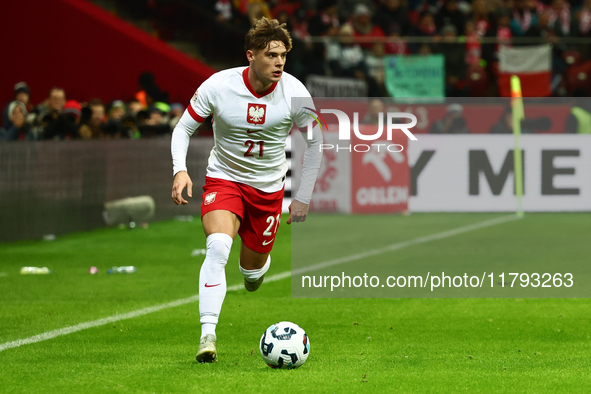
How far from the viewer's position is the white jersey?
629 centimetres

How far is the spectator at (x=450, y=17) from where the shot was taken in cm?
2241

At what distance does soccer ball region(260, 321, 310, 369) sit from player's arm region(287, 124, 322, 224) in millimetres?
1120

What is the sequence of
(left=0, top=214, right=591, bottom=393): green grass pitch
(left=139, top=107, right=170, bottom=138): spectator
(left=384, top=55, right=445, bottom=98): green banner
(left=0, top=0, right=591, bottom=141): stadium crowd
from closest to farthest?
(left=0, top=214, right=591, bottom=393): green grass pitch
(left=0, top=0, right=591, bottom=141): stadium crowd
(left=139, top=107, right=170, bottom=138): spectator
(left=384, top=55, right=445, bottom=98): green banner

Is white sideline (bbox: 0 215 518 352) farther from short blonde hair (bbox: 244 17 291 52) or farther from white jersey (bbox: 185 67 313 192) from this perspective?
short blonde hair (bbox: 244 17 291 52)

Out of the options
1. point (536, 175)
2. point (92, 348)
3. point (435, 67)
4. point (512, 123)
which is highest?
point (435, 67)

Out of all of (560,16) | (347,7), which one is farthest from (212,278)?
(560,16)

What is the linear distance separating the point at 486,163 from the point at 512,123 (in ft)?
11.8

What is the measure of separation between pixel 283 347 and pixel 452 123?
10.6 m

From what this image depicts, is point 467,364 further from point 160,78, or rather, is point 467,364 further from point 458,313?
point 160,78

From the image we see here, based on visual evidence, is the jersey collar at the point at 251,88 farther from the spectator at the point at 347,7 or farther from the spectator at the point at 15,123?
the spectator at the point at 347,7

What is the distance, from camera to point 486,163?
41.7 feet

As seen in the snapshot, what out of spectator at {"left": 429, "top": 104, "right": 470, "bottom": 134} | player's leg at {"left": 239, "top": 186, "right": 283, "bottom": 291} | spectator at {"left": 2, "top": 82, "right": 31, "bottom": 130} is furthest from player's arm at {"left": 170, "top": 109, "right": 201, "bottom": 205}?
spectator at {"left": 429, "top": 104, "right": 470, "bottom": 134}

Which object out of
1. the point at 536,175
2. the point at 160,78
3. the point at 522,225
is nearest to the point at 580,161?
the point at 536,175

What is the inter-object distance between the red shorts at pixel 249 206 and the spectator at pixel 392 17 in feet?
50.9
